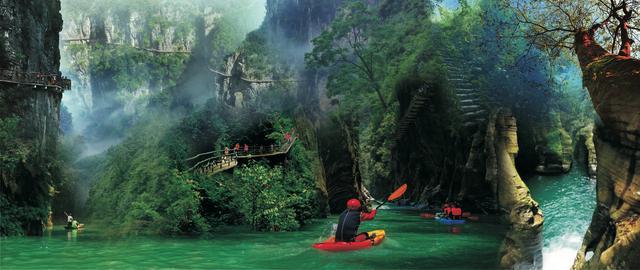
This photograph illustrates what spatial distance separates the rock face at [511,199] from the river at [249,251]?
453 millimetres

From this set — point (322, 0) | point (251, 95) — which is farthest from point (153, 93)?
point (322, 0)

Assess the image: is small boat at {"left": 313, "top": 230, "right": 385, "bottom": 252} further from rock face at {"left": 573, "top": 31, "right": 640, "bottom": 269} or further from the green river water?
rock face at {"left": 573, "top": 31, "right": 640, "bottom": 269}

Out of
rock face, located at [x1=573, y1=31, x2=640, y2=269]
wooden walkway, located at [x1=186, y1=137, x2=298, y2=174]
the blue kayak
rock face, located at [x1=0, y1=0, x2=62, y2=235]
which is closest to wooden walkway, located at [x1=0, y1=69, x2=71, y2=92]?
rock face, located at [x1=0, y1=0, x2=62, y2=235]

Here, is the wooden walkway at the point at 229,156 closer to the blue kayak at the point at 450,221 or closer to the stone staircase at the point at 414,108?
the blue kayak at the point at 450,221

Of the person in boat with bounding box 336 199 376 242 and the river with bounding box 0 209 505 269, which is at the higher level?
the person in boat with bounding box 336 199 376 242

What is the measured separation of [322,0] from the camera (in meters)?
32.4

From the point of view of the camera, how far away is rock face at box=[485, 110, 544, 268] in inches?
517

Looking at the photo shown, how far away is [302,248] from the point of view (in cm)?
1350

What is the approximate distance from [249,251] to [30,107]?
1020cm

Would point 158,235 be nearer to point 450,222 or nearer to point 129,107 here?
point 450,222

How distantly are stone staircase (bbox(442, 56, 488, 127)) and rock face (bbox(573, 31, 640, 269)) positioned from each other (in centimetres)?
1394

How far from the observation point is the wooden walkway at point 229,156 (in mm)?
17984

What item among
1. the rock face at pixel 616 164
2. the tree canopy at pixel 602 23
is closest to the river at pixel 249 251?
the rock face at pixel 616 164

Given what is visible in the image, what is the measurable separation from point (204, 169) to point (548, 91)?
46.3 ft
